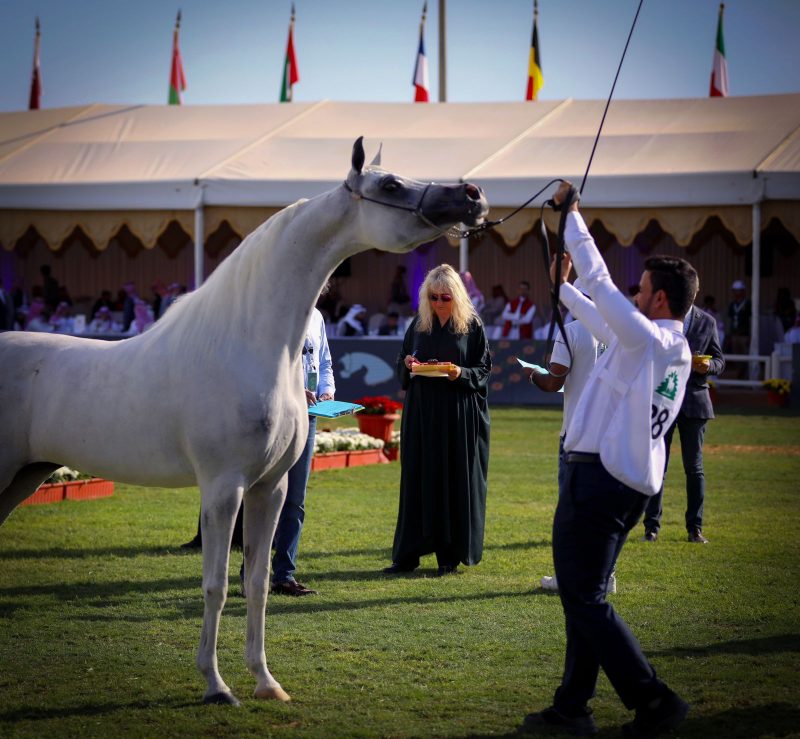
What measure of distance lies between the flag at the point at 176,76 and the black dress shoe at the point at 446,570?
97.0ft

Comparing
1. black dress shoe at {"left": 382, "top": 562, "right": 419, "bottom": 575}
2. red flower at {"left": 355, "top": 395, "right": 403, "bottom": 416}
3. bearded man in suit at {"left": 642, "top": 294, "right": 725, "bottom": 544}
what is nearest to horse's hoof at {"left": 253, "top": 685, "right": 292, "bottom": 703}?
black dress shoe at {"left": 382, "top": 562, "right": 419, "bottom": 575}

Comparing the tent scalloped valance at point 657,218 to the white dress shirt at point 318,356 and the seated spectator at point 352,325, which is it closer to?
the seated spectator at point 352,325

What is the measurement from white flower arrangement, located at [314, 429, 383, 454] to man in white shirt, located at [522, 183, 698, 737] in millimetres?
9449

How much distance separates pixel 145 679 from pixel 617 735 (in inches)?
93.2

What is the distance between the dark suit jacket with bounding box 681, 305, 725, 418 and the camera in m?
9.73

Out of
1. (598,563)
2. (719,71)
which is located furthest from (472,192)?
(719,71)

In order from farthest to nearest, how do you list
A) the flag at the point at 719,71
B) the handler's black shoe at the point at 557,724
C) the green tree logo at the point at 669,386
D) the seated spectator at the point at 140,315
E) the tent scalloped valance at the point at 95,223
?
the flag at the point at 719,71 < the seated spectator at the point at 140,315 < the tent scalloped valance at the point at 95,223 < the handler's black shoe at the point at 557,724 < the green tree logo at the point at 669,386

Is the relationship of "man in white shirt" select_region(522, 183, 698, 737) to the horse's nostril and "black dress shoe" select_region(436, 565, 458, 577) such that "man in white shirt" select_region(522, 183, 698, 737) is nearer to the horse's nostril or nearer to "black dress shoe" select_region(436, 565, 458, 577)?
the horse's nostril

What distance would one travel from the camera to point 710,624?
702 cm

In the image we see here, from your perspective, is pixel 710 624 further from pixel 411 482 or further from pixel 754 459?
pixel 754 459

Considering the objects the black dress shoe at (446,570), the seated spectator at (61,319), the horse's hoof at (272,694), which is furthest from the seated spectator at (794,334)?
the horse's hoof at (272,694)

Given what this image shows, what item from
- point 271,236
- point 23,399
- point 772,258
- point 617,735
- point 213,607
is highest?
point 772,258

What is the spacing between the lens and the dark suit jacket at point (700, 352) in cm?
973

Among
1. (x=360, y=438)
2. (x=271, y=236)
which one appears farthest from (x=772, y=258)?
(x=271, y=236)
